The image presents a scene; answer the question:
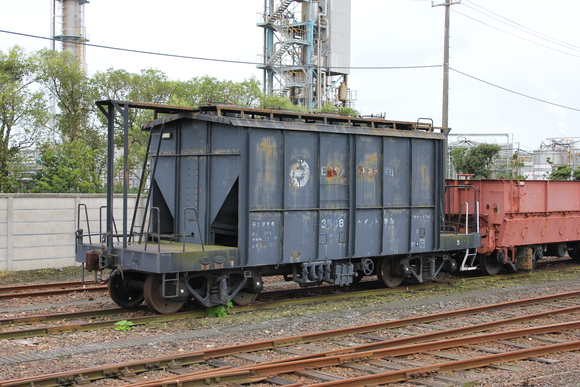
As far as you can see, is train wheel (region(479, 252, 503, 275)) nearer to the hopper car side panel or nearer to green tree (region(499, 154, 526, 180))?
the hopper car side panel

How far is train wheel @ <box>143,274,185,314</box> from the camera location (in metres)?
10.9

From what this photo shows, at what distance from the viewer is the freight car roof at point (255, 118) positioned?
445 inches

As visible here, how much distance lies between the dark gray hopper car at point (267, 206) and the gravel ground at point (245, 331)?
2.60 ft

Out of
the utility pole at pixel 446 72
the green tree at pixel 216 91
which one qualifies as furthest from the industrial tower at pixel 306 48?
the utility pole at pixel 446 72

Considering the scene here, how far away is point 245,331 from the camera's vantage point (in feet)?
32.8

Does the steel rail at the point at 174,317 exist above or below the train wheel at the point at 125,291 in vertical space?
below

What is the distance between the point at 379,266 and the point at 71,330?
722cm

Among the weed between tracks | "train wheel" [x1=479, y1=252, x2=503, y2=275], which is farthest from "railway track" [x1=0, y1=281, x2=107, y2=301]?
"train wheel" [x1=479, y1=252, x2=503, y2=275]

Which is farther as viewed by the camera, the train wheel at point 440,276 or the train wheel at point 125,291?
the train wheel at point 440,276

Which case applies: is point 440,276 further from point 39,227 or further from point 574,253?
point 39,227

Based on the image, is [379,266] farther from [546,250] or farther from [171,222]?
[546,250]

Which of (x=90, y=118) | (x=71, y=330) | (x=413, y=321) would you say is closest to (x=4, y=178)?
(x=90, y=118)

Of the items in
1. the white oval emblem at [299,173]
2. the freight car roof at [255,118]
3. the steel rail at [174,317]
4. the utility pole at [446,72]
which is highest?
the utility pole at [446,72]

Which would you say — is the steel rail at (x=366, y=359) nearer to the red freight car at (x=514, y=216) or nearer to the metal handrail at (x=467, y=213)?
the metal handrail at (x=467, y=213)
